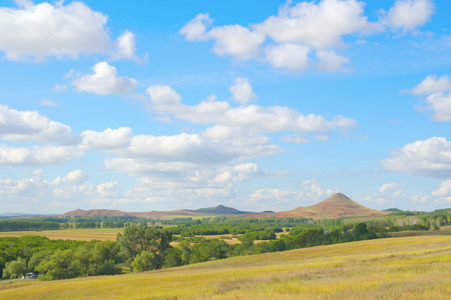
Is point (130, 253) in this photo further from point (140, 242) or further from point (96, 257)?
point (96, 257)

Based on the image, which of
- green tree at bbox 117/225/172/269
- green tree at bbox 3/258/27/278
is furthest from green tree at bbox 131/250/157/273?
green tree at bbox 3/258/27/278

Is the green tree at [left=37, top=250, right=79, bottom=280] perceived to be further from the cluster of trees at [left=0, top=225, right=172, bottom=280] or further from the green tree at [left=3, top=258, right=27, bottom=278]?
the green tree at [left=3, top=258, right=27, bottom=278]

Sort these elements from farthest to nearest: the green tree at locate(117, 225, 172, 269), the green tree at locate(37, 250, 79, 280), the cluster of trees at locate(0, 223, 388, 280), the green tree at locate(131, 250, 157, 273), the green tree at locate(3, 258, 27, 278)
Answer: the green tree at locate(117, 225, 172, 269), the green tree at locate(3, 258, 27, 278), the green tree at locate(131, 250, 157, 273), the cluster of trees at locate(0, 223, 388, 280), the green tree at locate(37, 250, 79, 280)

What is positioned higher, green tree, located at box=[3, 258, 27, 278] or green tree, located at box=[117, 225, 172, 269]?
green tree, located at box=[117, 225, 172, 269]

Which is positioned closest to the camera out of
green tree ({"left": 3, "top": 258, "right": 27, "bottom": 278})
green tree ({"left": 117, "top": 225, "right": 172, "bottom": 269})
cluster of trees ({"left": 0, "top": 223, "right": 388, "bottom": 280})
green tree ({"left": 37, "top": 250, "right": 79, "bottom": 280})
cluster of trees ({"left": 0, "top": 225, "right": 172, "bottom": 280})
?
green tree ({"left": 37, "top": 250, "right": 79, "bottom": 280})

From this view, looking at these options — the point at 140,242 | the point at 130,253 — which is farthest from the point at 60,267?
the point at 140,242

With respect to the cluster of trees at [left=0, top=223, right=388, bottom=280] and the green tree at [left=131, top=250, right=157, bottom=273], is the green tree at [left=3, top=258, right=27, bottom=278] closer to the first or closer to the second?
the cluster of trees at [left=0, top=223, right=388, bottom=280]

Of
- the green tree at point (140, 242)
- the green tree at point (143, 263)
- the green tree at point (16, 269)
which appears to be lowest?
the green tree at point (16, 269)

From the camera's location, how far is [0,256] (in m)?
117

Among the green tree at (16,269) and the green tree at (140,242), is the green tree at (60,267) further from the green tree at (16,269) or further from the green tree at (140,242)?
the green tree at (140,242)

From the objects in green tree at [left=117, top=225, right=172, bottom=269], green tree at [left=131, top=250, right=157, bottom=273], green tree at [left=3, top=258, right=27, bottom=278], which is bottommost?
green tree at [left=3, top=258, right=27, bottom=278]

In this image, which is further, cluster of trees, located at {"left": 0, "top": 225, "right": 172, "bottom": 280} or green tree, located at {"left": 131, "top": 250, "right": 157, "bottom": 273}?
green tree, located at {"left": 131, "top": 250, "right": 157, "bottom": 273}

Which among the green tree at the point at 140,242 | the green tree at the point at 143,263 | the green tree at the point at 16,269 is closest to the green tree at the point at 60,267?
the green tree at the point at 143,263

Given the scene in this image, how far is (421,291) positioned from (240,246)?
112m
